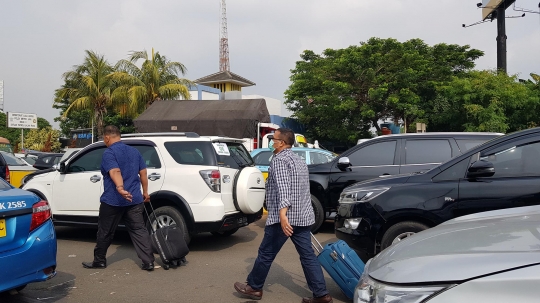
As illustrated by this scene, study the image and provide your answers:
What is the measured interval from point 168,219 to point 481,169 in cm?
426

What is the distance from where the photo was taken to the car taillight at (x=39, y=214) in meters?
4.68

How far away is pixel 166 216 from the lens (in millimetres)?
7137

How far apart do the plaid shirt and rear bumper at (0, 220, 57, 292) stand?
2.15 metres

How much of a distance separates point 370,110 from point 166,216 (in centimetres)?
2187

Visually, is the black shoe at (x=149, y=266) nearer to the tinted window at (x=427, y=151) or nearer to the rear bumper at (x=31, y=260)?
the rear bumper at (x=31, y=260)

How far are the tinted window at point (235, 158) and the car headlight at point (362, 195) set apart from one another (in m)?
1.95

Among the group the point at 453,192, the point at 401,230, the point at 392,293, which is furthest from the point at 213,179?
the point at 392,293

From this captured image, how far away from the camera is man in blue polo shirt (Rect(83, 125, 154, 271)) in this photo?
6098 mm

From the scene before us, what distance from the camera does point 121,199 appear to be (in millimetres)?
6109

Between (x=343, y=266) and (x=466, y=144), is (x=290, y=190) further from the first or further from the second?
(x=466, y=144)

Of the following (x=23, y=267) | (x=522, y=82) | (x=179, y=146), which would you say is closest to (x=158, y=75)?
(x=522, y=82)

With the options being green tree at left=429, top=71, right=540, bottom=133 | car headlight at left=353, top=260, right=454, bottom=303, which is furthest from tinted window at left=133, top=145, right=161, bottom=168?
green tree at left=429, top=71, right=540, bottom=133

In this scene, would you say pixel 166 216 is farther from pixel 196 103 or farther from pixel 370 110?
pixel 370 110

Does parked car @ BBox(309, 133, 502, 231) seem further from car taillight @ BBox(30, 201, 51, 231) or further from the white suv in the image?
car taillight @ BBox(30, 201, 51, 231)
